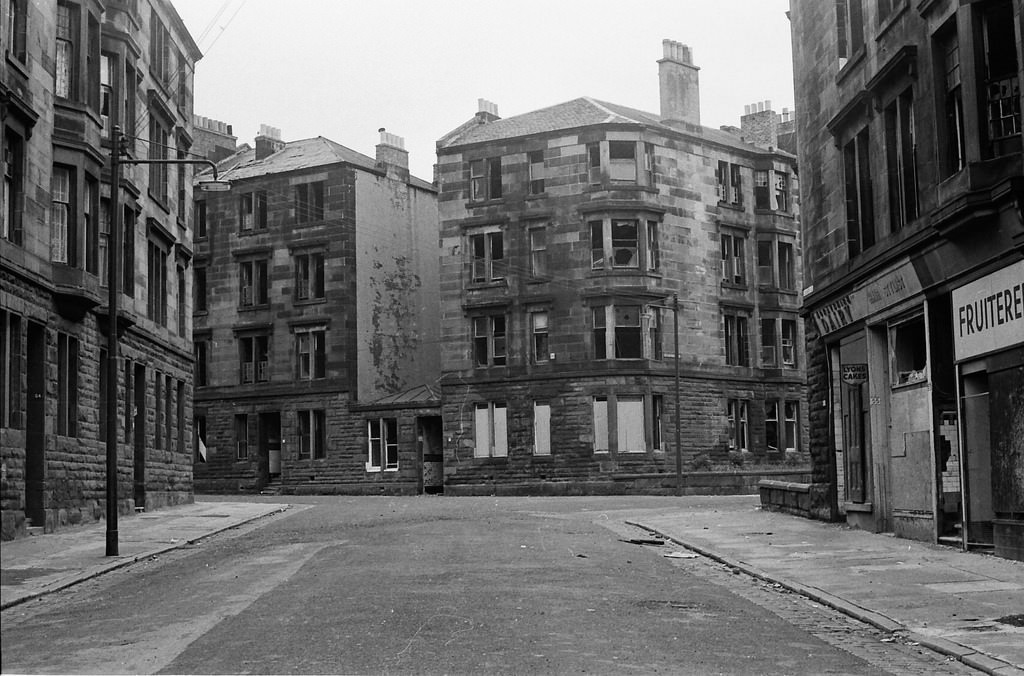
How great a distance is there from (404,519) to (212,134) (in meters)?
42.7

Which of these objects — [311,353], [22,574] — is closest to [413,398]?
[311,353]

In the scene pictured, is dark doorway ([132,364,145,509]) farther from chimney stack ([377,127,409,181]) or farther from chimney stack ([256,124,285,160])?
chimney stack ([256,124,285,160])

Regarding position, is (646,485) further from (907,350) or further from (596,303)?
(907,350)

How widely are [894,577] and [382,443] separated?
4012 centimetres

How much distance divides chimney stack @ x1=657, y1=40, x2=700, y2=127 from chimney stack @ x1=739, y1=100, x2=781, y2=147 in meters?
6.58

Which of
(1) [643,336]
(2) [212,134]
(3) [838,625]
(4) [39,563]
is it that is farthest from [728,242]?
(3) [838,625]

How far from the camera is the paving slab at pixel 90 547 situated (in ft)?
50.0

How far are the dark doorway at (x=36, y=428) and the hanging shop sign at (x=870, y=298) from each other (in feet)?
50.6

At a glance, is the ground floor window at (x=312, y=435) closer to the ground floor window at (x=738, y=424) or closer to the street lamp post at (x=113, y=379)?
the ground floor window at (x=738, y=424)

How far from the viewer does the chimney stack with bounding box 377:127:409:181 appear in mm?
57938

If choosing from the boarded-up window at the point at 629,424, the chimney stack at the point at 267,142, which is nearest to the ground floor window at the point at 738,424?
the boarded-up window at the point at 629,424

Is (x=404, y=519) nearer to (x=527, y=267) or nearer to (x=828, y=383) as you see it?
(x=828, y=383)

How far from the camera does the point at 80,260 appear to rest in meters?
25.7

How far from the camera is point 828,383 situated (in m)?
24.7
